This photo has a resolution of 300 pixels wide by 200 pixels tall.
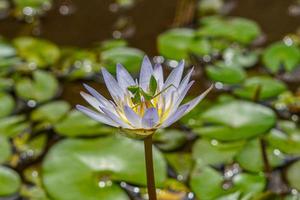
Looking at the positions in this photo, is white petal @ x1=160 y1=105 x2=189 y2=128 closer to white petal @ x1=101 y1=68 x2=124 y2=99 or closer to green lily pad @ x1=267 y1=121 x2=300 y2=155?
white petal @ x1=101 y1=68 x2=124 y2=99

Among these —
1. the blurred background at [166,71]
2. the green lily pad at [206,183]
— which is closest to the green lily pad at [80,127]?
the blurred background at [166,71]

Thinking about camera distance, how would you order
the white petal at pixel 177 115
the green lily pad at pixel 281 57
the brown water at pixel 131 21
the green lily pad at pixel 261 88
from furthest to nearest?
1. the brown water at pixel 131 21
2. the green lily pad at pixel 281 57
3. the green lily pad at pixel 261 88
4. the white petal at pixel 177 115

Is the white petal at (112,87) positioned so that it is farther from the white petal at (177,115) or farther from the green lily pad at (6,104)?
the green lily pad at (6,104)

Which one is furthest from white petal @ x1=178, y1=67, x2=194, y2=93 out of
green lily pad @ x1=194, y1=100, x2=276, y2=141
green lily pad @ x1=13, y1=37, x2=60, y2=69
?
green lily pad @ x1=13, y1=37, x2=60, y2=69

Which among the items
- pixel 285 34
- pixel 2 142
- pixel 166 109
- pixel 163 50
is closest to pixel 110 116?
pixel 166 109

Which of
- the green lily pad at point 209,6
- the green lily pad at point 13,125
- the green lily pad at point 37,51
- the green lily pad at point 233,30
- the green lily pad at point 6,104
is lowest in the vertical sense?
the green lily pad at point 13,125

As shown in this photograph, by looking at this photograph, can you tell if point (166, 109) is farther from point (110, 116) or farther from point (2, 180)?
point (2, 180)

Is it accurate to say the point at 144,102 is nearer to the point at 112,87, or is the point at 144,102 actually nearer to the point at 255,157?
the point at 112,87

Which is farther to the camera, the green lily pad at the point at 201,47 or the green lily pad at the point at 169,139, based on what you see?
the green lily pad at the point at 201,47
